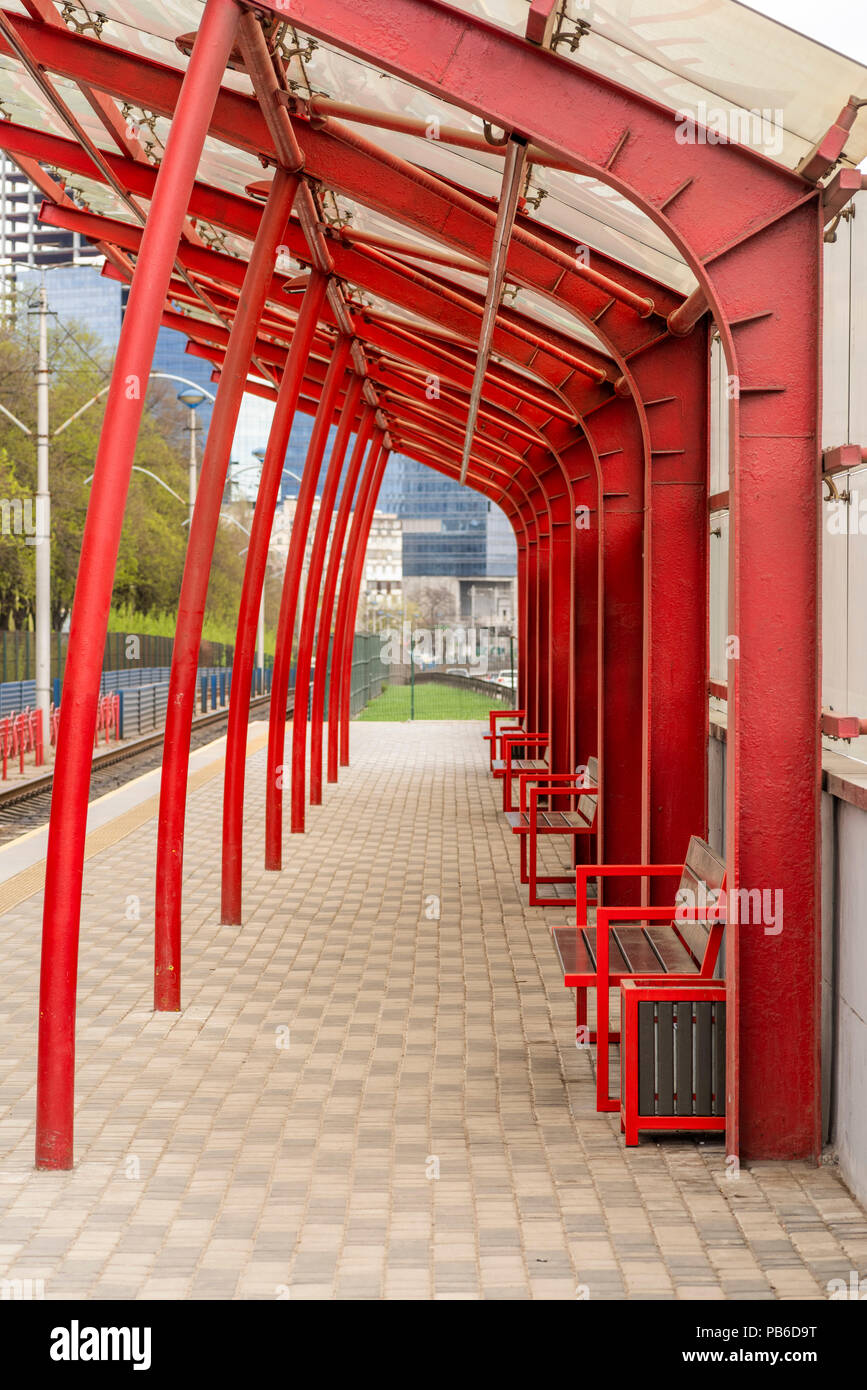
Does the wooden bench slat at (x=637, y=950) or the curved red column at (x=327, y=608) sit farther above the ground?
the curved red column at (x=327, y=608)

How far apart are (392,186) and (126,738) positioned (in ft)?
69.9

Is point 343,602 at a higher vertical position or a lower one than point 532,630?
higher

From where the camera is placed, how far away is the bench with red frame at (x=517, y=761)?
14859 mm

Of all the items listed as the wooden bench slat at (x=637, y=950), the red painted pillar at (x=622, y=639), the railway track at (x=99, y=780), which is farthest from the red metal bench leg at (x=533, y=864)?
the railway track at (x=99, y=780)

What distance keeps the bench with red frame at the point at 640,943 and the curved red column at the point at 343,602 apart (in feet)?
42.1

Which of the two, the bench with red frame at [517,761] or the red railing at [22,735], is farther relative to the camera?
the red railing at [22,735]

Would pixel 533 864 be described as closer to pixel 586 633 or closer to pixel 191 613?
pixel 586 633

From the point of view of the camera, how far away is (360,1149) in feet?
18.4

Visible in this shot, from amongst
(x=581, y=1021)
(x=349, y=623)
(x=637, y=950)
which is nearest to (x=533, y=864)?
(x=581, y=1021)

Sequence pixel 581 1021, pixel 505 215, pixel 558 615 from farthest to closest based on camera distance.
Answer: pixel 558 615, pixel 581 1021, pixel 505 215

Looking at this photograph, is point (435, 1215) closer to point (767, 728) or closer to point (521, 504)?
point (767, 728)

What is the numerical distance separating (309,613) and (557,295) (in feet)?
28.2

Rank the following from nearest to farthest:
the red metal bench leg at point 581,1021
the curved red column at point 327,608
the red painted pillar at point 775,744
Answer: the red painted pillar at point 775,744
the red metal bench leg at point 581,1021
the curved red column at point 327,608

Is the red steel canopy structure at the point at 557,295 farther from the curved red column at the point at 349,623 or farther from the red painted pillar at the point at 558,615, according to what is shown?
the curved red column at the point at 349,623
